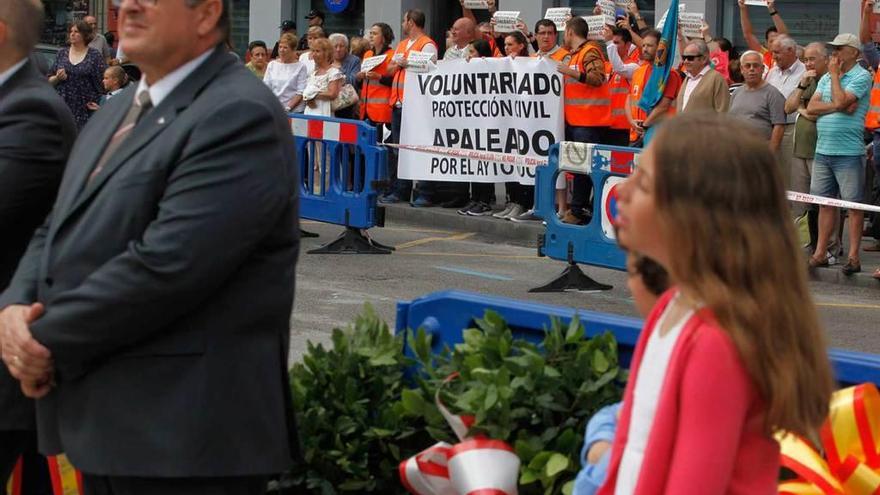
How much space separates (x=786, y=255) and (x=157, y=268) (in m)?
1.21

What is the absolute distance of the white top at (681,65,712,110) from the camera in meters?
13.4

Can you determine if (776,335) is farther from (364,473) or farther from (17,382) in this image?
(17,382)

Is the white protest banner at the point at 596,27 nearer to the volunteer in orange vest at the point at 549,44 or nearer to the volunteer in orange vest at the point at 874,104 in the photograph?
the volunteer in orange vest at the point at 549,44

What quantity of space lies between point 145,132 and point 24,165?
90cm

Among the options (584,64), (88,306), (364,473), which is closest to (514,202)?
(584,64)

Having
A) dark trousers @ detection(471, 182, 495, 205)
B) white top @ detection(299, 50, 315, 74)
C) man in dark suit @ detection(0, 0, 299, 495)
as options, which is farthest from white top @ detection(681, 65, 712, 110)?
man in dark suit @ detection(0, 0, 299, 495)

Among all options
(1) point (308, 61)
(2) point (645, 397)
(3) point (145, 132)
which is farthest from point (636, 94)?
(2) point (645, 397)

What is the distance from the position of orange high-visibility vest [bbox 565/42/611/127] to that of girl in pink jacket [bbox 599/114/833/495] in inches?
481

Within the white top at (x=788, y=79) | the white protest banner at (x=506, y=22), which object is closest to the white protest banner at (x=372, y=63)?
the white protest banner at (x=506, y=22)

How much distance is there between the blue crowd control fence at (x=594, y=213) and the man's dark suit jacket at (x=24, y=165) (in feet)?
23.9

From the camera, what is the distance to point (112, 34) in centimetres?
2733

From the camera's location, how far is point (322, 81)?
15953 millimetres

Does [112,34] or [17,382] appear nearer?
[17,382]

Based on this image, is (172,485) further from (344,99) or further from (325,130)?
(344,99)
